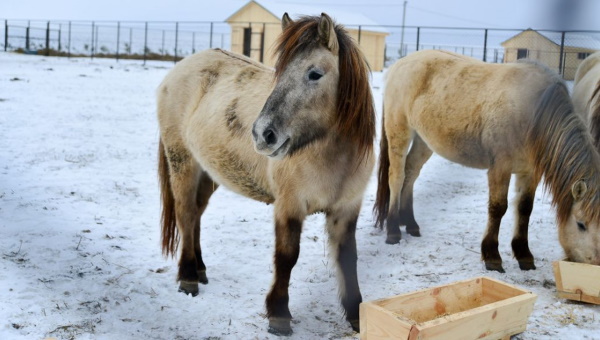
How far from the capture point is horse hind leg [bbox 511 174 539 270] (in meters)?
4.51

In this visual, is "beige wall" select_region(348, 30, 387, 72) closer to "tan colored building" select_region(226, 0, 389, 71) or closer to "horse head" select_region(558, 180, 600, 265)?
"tan colored building" select_region(226, 0, 389, 71)

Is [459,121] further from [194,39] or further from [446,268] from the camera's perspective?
[194,39]

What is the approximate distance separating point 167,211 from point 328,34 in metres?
1.96

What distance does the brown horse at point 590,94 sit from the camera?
4.38 m

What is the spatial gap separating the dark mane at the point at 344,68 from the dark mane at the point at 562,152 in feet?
5.59

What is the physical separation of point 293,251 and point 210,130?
1033 millimetres

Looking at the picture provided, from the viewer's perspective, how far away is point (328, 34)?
9.43 ft

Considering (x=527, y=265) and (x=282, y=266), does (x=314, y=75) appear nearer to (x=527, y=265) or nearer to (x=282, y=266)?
(x=282, y=266)

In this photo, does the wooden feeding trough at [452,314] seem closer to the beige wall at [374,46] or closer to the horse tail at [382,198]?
the horse tail at [382,198]

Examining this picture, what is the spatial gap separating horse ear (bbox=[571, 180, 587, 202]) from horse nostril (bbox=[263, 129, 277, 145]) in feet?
7.49

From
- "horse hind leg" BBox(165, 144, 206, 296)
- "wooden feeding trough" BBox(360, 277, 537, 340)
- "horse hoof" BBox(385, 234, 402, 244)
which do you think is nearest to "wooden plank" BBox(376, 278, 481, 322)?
"wooden feeding trough" BBox(360, 277, 537, 340)

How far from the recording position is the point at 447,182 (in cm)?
730

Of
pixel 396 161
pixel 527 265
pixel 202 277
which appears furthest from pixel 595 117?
pixel 202 277

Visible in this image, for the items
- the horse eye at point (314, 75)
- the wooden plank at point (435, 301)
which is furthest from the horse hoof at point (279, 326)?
the horse eye at point (314, 75)
